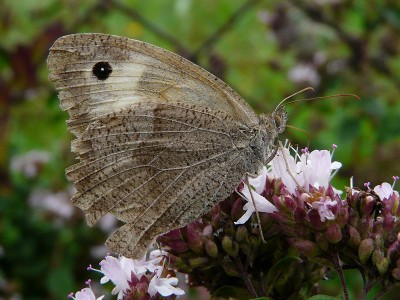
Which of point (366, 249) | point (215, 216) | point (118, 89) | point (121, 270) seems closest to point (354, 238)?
point (366, 249)

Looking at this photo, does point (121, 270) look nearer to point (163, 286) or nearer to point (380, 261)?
point (163, 286)

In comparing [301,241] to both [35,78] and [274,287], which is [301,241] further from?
[35,78]

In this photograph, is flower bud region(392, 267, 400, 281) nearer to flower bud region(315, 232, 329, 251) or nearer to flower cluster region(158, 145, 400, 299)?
flower cluster region(158, 145, 400, 299)

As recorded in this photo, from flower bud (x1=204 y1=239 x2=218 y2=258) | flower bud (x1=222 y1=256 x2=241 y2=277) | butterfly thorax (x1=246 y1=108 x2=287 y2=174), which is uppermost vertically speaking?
butterfly thorax (x1=246 y1=108 x2=287 y2=174)

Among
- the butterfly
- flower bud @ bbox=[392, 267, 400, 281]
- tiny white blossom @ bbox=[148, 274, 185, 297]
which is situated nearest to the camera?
flower bud @ bbox=[392, 267, 400, 281]

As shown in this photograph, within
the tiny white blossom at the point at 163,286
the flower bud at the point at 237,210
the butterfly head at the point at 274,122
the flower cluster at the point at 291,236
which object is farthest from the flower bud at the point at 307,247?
the butterfly head at the point at 274,122

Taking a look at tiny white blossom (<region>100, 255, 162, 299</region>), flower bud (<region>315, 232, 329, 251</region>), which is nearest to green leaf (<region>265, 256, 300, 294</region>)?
flower bud (<region>315, 232, 329, 251</region>)

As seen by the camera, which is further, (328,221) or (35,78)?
(35,78)

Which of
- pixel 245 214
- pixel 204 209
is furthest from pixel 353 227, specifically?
pixel 204 209
